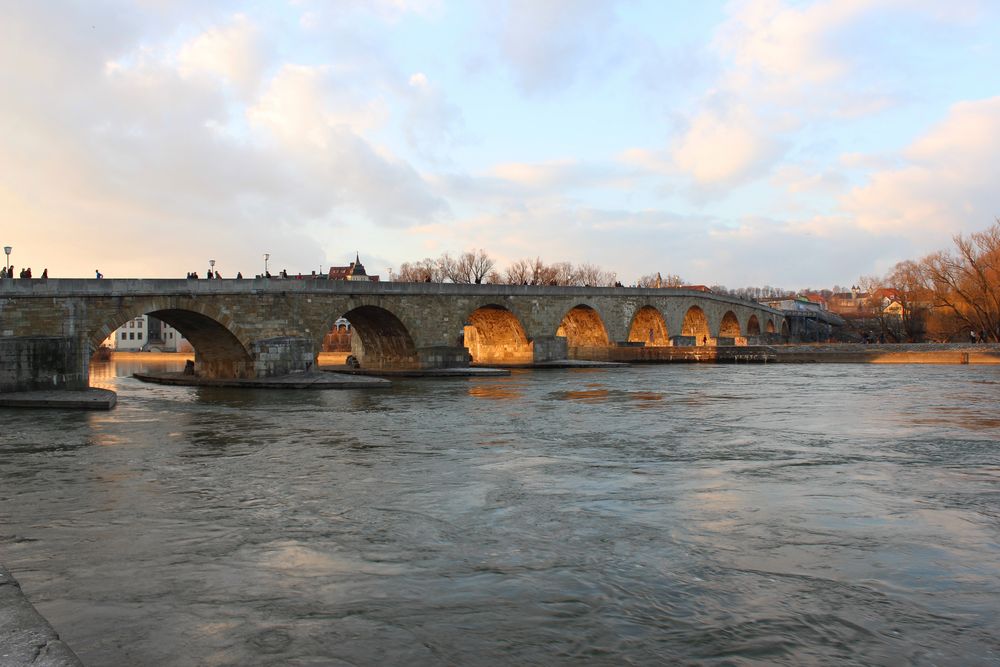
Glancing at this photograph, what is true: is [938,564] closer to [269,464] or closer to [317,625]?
[317,625]

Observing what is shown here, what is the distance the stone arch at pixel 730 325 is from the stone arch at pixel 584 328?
66.5 ft

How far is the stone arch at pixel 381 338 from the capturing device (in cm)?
3055

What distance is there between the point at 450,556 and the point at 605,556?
1084mm

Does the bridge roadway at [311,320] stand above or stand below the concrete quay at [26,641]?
above

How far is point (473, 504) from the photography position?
7.47m

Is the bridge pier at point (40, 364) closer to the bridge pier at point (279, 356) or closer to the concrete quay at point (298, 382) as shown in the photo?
the concrete quay at point (298, 382)

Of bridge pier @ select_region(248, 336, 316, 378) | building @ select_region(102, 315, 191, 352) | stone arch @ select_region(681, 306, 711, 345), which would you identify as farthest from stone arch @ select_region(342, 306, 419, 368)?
building @ select_region(102, 315, 191, 352)

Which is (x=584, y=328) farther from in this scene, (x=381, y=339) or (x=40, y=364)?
(x=40, y=364)

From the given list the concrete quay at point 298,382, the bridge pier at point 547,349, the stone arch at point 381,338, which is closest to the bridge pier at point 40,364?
the concrete quay at point 298,382

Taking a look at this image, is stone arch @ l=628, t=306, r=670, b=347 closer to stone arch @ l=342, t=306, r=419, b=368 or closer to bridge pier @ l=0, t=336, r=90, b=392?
stone arch @ l=342, t=306, r=419, b=368

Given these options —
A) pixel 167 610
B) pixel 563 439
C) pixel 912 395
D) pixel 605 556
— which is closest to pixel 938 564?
pixel 605 556

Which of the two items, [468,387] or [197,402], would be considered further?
[468,387]

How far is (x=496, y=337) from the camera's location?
38906 millimetres

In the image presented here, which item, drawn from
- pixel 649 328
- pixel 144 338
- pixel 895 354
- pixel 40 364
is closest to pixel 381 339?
pixel 40 364
